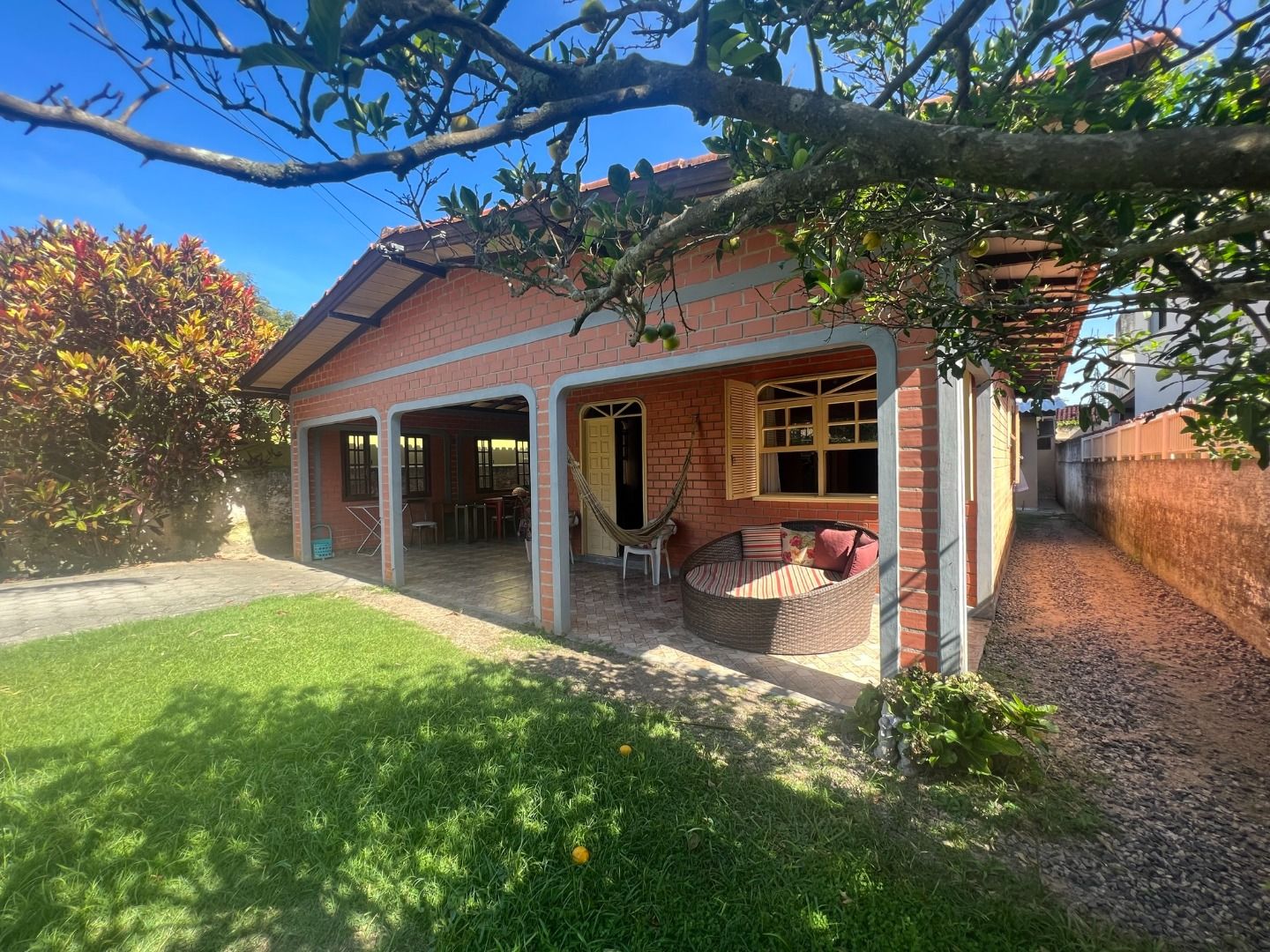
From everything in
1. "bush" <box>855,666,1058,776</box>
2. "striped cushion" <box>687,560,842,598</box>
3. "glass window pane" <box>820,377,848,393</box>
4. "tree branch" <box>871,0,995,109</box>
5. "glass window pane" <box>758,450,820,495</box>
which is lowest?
"bush" <box>855,666,1058,776</box>

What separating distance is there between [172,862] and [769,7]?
11.3ft

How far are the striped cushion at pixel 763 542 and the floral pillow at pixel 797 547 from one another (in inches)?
1.3

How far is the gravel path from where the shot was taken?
1.70m

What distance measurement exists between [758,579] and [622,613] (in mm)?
1498

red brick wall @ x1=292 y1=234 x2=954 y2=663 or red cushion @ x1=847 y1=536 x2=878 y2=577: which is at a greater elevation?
red brick wall @ x1=292 y1=234 x2=954 y2=663

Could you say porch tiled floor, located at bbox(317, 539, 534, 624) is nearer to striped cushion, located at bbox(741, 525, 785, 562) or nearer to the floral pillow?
striped cushion, located at bbox(741, 525, 785, 562)

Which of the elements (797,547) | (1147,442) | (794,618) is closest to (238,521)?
(797,547)

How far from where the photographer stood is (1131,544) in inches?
290

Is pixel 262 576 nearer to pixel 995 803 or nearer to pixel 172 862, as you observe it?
pixel 172 862

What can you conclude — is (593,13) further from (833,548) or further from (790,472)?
(790,472)

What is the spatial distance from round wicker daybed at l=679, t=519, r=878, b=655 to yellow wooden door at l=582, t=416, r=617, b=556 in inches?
138

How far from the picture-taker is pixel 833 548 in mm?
4613

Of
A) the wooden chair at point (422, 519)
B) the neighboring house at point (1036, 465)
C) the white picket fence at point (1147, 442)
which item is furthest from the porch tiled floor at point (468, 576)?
the neighboring house at point (1036, 465)

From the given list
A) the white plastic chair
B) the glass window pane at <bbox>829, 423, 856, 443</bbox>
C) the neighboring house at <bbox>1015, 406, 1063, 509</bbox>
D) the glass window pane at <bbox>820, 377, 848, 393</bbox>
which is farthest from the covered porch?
the neighboring house at <bbox>1015, 406, 1063, 509</bbox>
